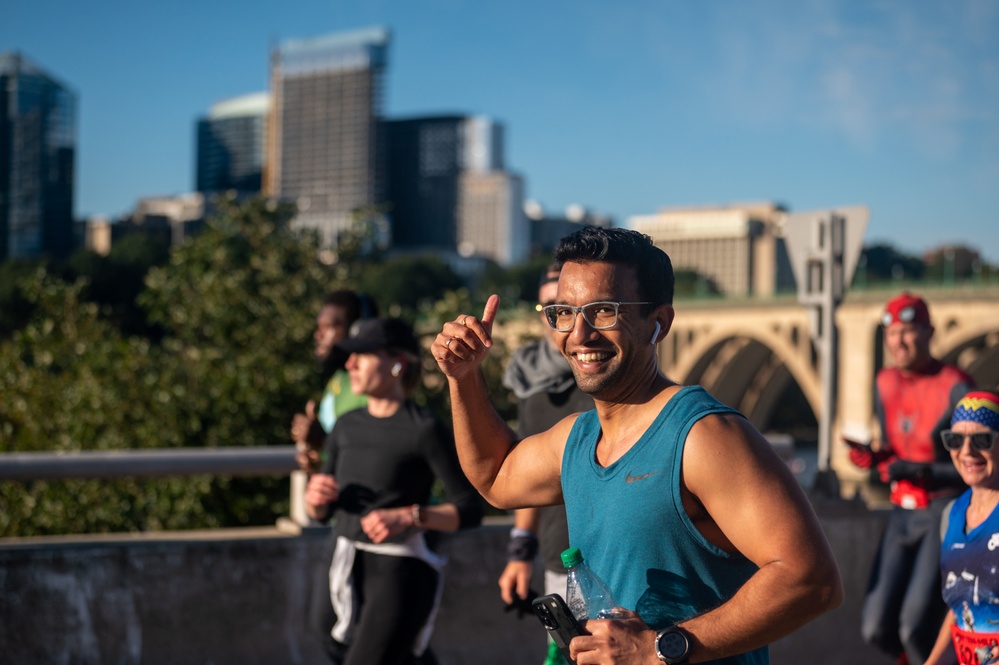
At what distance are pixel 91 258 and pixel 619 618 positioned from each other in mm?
82442

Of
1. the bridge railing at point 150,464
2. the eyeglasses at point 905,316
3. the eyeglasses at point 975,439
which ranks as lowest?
the bridge railing at point 150,464

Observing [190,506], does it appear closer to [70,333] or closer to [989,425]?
[70,333]

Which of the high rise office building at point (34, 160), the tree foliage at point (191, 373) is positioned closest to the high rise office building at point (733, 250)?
the high rise office building at point (34, 160)

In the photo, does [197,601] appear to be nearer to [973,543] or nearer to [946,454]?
[946,454]

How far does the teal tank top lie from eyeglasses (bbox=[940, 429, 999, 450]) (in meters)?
1.81

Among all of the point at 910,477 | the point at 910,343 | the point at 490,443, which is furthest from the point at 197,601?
the point at 490,443

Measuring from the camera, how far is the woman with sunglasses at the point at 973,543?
152 inches

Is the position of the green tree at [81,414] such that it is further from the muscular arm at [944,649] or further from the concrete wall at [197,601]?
the muscular arm at [944,649]

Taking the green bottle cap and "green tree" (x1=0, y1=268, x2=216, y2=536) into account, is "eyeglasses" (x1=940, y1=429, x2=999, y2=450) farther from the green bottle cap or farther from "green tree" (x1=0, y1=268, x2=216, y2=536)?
"green tree" (x1=0, y1=268, x2=216, y2=536)

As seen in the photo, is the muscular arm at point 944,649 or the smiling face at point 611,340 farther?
the muscular arm at point 944,649

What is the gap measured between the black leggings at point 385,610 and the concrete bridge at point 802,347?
4492cm

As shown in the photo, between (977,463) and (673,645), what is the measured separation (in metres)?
2.07

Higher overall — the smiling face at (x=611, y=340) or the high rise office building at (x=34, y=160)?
the high rise office building at (x=34, y=160)

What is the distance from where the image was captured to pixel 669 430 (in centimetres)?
251
